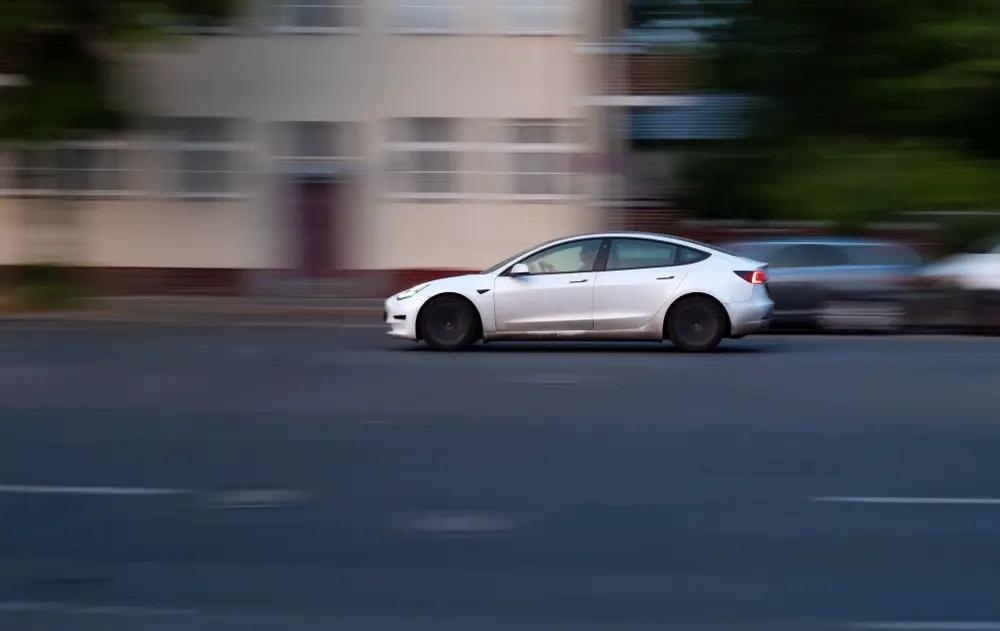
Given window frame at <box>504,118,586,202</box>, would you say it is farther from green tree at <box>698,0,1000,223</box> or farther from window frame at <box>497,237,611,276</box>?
window frame at <box>497,237,611,276</box>

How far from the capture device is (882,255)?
19672 millimetres

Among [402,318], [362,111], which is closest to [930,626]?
[402,318]

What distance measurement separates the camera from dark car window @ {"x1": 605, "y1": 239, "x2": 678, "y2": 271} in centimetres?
1552

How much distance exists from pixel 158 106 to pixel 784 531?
21287 millimetres

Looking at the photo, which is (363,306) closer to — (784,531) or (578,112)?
(578,112)

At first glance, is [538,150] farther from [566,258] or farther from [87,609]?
[87,609]

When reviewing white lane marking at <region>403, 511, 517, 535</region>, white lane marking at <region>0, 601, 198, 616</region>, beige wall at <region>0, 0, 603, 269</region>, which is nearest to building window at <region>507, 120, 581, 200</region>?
beige wall at <region>0, 0, 603, 269</region>

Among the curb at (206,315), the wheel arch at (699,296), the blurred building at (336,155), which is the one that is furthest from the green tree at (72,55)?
the wheel arch at (699,296)

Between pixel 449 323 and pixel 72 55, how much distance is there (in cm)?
1010

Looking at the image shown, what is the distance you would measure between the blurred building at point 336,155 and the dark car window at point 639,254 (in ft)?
35.3

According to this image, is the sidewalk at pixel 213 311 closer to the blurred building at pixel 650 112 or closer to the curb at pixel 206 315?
the curb at pixel 206 315

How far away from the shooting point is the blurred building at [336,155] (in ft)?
86.5

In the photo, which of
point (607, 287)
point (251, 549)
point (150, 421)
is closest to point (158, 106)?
point (607, 287)

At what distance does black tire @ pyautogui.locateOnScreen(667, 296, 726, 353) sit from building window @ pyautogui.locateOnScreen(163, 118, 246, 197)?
13378 millimetres
